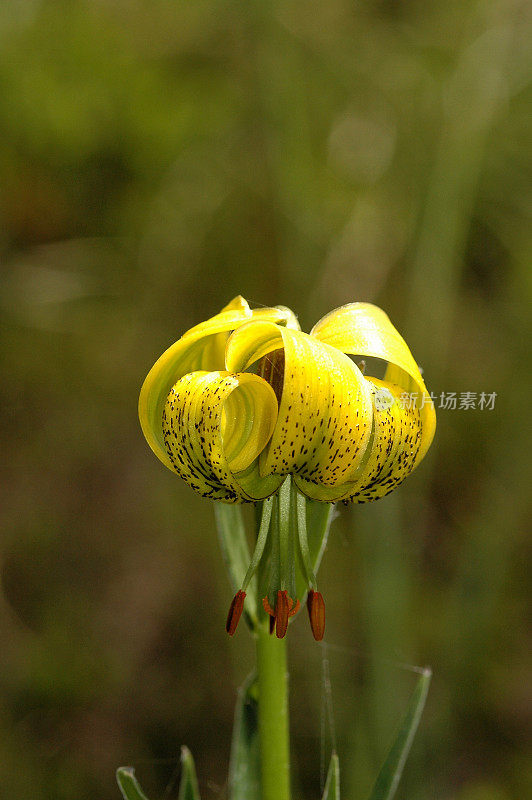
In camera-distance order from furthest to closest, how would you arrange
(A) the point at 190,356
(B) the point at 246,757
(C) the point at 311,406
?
1. (B) the point at 246,757
2. (A) the point at 190,356
3. (C) the point at 311,406

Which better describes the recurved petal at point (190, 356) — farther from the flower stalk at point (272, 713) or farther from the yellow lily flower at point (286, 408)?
the flower stalk at point (272, 713)

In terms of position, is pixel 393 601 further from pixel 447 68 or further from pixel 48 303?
pixel 447 68

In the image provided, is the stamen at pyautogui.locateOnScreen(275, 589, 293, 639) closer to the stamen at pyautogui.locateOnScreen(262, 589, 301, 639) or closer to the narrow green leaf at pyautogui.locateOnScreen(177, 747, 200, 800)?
the stamen at pyautogui.locateOnScreen(262, 589, 301, 639)

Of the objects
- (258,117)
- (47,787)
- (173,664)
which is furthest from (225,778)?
(258,117)

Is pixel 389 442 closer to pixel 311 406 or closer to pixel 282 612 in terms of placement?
pixel 311 406

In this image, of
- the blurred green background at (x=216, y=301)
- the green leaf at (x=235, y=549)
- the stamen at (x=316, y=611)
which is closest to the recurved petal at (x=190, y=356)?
the green leaf at (x=235, y=549)

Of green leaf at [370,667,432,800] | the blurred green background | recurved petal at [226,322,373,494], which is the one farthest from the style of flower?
the blurred green background

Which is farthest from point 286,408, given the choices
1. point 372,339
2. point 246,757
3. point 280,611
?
point 246,757
